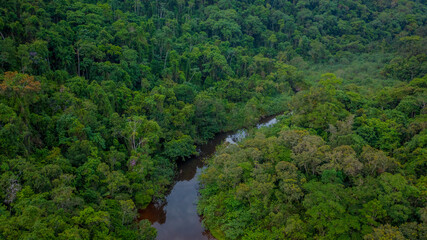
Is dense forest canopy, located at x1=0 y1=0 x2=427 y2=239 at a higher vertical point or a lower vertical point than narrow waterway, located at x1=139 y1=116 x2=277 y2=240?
higher

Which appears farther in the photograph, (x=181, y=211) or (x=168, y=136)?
(x=168, y=136)

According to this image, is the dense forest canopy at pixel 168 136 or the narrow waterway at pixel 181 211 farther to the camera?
the narrow waterway at pixel 181 211

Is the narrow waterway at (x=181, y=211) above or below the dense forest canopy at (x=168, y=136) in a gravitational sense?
below

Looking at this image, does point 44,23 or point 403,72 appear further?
point 403,72

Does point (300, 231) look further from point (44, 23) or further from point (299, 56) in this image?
point (299, 56)

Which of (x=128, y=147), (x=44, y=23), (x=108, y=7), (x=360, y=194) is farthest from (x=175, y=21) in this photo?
(x=360, y=194)
